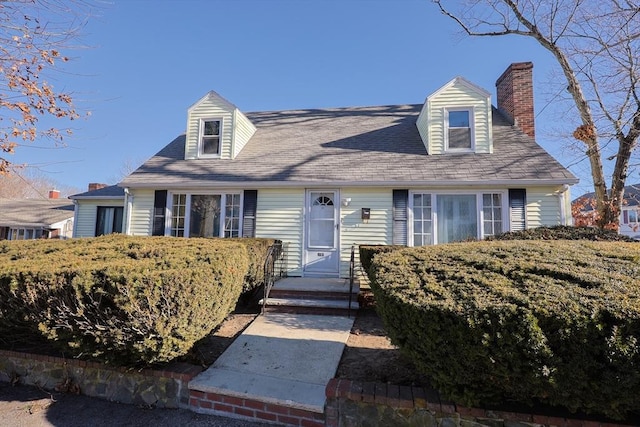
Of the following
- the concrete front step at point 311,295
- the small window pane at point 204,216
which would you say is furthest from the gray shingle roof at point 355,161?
the concrete front step at point 311,295

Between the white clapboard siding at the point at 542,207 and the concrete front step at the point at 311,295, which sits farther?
the white clapboard siding at the point at 542,207

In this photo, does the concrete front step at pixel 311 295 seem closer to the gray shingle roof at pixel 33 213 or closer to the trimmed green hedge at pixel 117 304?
the trimmed green hedge at pixel 117 304

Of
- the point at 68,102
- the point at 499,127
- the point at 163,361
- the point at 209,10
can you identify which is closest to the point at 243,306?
the point at 163,361

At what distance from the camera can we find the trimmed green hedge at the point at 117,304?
291 centimetres

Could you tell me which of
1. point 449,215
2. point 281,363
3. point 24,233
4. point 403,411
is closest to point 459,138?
point 449,215

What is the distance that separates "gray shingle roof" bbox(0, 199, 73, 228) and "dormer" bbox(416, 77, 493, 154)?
19.3 metres

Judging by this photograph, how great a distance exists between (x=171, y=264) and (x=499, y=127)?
9.82 metres

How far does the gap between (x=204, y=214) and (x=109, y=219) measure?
7.92m

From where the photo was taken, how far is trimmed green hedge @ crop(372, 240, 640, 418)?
1985 millimetres

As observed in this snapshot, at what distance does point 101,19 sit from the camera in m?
4.09

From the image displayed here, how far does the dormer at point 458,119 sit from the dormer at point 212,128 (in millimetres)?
5727

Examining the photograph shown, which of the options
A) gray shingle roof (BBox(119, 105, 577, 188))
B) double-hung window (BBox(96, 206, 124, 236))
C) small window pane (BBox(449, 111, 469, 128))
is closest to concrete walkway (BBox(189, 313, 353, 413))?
gray shingle roof (BBox(119, 105, 577, 188))

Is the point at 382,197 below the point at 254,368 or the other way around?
the other way around

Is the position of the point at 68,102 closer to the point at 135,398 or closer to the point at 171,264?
the point at 171,264
